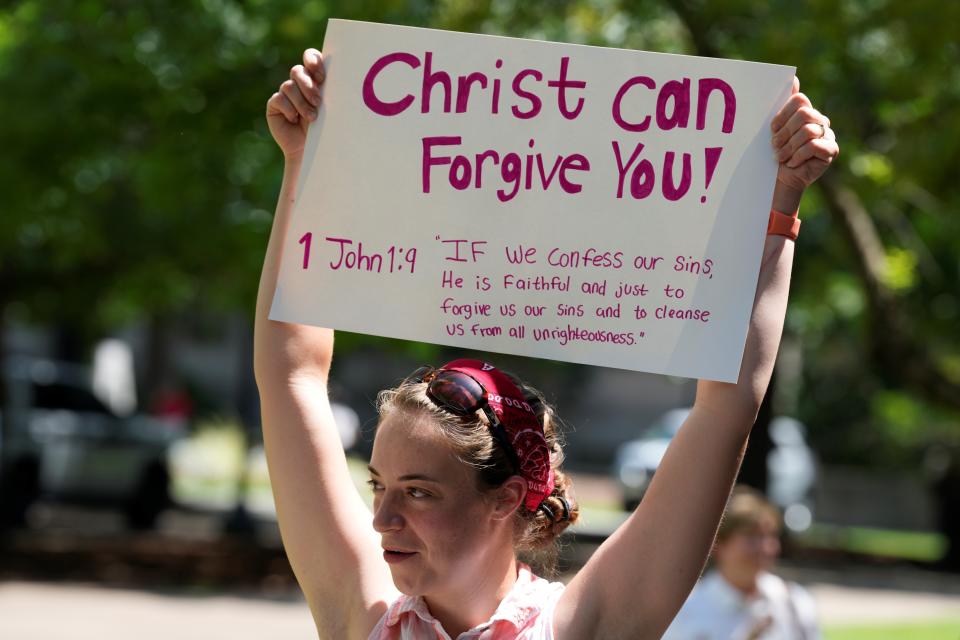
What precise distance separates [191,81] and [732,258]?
6481 millimetres

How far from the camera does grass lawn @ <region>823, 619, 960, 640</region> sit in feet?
34.2

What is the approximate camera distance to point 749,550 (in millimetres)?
5160

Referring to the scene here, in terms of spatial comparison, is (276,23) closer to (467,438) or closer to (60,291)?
(467,438)

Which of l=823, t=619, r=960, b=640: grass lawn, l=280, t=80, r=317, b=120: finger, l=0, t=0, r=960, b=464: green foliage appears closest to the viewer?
l=280, t=80, r=317, b=120: finger

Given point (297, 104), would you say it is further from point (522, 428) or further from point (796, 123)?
point (796, 123)

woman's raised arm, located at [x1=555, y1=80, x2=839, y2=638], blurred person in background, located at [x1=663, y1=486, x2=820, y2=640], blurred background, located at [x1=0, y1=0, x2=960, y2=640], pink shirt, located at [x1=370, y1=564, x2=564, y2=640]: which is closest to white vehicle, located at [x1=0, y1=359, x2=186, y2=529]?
blurred background, located at [x1=0, y1=0, x2=960, y2=640]

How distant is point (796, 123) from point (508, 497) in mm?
747

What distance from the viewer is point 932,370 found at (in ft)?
29.5

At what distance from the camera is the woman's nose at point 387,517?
2062 mm

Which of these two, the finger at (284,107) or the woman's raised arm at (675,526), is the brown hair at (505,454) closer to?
the woman's raised arm at (675,526)

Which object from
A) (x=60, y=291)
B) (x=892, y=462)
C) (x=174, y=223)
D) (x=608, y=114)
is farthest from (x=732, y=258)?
(x=892, y=462)

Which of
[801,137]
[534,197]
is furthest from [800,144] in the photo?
[534,197]

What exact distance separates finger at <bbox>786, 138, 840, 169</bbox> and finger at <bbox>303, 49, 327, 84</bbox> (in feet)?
2.66

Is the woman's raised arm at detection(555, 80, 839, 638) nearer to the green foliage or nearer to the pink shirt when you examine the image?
the pink shirt
